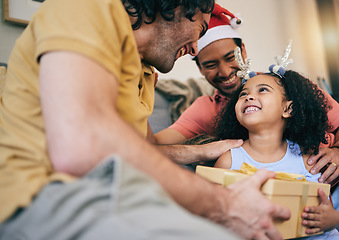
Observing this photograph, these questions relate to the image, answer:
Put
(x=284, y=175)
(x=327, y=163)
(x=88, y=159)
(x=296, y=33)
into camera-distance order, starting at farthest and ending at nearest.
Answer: (x=296, y=33) < (x=327, y=163) < (x=284, y=175) < (x=88, y=159)

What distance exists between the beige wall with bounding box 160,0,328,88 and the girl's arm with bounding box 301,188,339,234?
1835 millimetres

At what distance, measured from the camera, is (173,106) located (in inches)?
92.0

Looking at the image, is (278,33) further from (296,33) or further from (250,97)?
(250,97)

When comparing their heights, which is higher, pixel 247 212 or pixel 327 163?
pixel 247 212

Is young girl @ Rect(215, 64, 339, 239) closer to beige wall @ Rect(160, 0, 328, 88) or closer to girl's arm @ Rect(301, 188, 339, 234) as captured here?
girl's arm @ Rect(301, 188, 339, 234)

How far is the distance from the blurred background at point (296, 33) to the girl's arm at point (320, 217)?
1.94m

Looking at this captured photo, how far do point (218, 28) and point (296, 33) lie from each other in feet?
7.16

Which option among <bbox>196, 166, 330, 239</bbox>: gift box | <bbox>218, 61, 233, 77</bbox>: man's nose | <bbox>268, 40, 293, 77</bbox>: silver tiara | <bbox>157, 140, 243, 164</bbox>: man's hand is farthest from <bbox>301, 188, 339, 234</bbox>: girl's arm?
<bbox>218, 61, 233, 77</bbox>: man's nose

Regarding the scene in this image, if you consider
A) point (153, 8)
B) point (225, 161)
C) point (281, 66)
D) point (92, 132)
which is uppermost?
point (153, 8)

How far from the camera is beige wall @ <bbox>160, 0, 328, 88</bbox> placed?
3.28m

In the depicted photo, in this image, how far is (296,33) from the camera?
151 inches

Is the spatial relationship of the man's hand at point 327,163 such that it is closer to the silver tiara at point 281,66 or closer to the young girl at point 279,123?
the young girl at point 279,123

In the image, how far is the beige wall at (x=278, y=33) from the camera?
10.8ft

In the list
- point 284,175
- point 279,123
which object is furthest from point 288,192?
point 279,123
